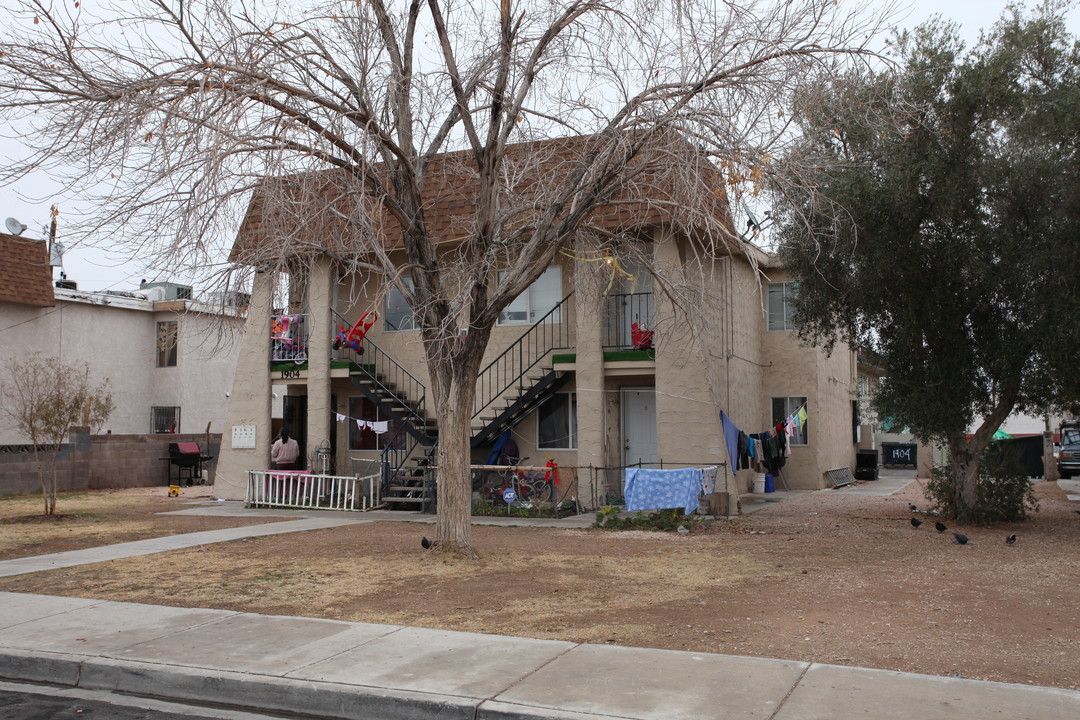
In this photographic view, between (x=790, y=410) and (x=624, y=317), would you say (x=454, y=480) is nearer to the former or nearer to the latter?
(x=624, y=317)

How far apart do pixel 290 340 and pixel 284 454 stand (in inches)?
103

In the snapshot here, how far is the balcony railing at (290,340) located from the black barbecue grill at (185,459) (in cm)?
754

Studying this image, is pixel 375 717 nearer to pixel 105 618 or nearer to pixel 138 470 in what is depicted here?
pixel 105 618

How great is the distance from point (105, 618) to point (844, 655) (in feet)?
21.0

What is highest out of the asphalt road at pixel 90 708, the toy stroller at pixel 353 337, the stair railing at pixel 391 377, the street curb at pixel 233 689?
the toy stroller at pixel 353 337

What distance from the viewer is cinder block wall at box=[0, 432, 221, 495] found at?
78.2ft

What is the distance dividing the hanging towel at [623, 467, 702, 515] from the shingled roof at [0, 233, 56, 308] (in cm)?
1864

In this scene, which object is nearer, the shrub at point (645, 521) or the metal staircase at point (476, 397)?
the shrub at point (645, 521)

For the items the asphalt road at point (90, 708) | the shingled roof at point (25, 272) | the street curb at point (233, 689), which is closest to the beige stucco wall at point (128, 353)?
the shingled roof at point (25, 272)

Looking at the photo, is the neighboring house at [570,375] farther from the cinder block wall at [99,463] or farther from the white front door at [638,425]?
the cinder block wall at [99,463]

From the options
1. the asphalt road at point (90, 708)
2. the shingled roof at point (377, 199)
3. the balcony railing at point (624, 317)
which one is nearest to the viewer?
the asphalt road at point (90, 708)

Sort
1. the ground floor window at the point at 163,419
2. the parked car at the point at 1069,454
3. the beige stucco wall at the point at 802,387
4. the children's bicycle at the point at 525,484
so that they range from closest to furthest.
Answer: the children's bicycle at the point at 525,484, the beige stucco wall at the point at 802,387, the parked car at the point at 1069,454, the ground floor window at the point at 163,419

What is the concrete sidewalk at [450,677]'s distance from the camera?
5668 mm

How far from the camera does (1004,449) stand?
15.9m
